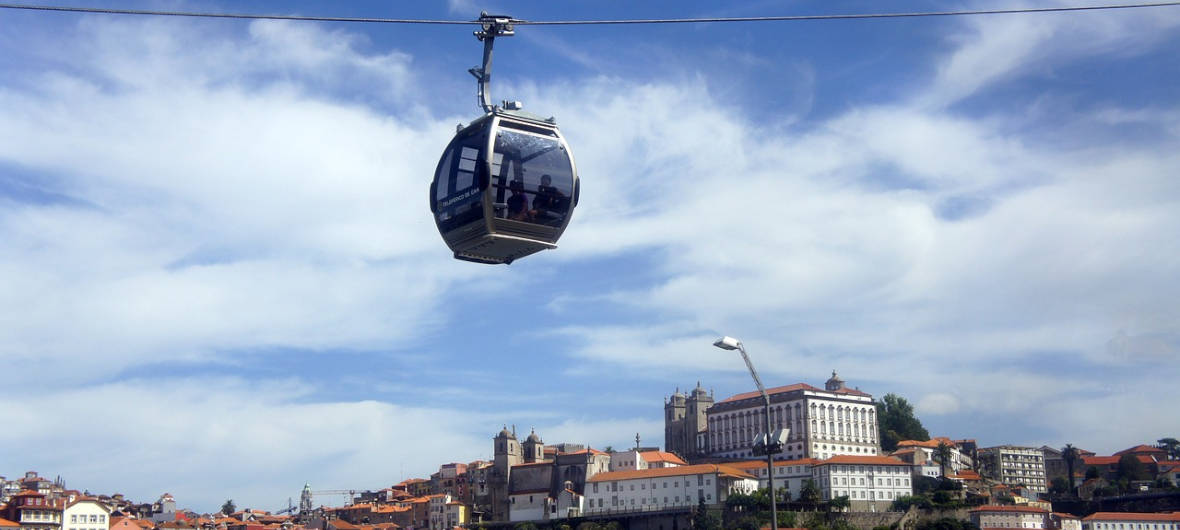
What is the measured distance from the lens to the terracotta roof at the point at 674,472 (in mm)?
138750

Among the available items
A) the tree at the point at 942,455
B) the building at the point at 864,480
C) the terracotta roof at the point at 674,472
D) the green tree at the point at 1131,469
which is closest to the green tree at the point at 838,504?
the building at the point at 864,480

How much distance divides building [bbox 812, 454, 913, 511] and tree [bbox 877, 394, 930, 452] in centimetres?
3810

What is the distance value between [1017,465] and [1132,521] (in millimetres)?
58767

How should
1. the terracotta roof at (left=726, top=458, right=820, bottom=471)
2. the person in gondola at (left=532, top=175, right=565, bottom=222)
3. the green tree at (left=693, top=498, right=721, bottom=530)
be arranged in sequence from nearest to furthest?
the person in gondola at (left=532, top=175, right=565, bottom=222) < the green tree at (left=693, top=498, right=721, bottom=530) < the terracotta roof at (left=726, top=458, right=820, bottom=471)

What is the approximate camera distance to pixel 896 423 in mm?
188750

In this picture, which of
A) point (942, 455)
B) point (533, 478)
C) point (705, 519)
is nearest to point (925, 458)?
point (942, 455)

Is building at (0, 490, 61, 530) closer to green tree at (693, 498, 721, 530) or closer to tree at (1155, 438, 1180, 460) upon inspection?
green tree at (693, 498, 721, 530)

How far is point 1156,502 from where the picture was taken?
141375mm

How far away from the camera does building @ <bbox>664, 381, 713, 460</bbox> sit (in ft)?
610

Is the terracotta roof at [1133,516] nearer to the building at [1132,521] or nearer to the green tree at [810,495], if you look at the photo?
the building at [1132,521]

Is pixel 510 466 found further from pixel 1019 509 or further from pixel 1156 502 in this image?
pixel 1156 502

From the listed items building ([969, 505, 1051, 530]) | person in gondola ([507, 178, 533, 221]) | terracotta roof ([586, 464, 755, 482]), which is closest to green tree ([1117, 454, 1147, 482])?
building ([969, 505, 1051, 530])

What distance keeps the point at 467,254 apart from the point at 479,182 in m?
2.72

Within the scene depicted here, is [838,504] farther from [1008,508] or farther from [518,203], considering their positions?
[518,203]
